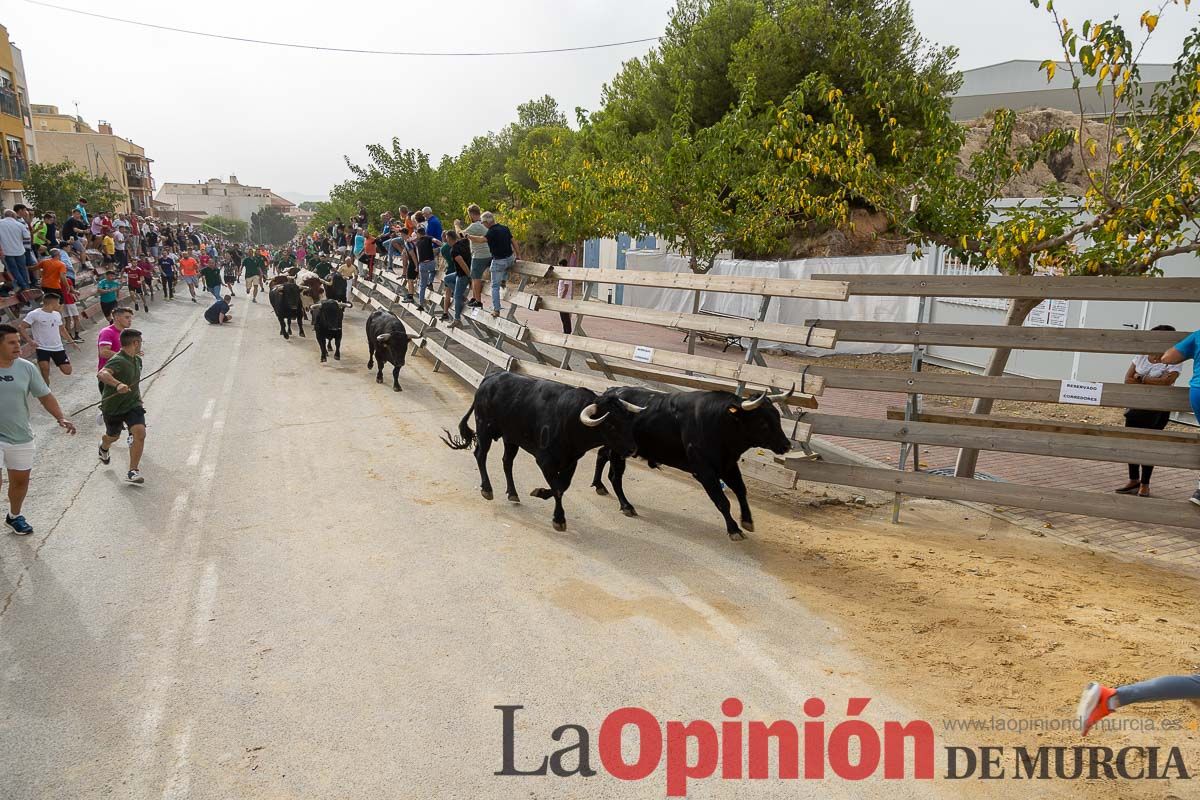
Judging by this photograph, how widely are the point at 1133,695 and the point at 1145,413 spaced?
19.3 feet

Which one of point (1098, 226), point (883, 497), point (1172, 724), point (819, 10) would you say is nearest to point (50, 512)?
point (883, 497)

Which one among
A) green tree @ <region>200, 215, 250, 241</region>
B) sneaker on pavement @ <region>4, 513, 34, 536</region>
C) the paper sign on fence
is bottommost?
sneaker on pavement @ <region>4, 513, 34, 536</region>

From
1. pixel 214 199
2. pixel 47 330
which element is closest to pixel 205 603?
pixel 47 330

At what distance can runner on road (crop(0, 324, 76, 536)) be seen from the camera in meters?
6.51

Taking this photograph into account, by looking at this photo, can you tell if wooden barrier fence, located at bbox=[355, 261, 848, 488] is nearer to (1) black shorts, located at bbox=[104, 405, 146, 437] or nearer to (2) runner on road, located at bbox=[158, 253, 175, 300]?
(1) black shorts, located at bbox=[104, 405, 146, 437]

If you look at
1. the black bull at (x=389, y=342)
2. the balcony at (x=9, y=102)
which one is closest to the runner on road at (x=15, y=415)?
the black bull at (x=389, y=342)

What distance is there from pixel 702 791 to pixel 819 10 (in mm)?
24433

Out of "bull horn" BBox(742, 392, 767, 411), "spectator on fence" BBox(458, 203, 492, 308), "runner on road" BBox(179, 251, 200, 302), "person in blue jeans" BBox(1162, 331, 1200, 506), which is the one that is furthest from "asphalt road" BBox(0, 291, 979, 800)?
"runner on road" BBox(179, 251, 200, 302)

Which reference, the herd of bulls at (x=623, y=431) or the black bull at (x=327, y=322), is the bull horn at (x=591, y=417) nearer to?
the herd of bulls at (x=623, y=431)

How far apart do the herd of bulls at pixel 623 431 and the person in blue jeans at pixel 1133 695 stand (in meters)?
3.58

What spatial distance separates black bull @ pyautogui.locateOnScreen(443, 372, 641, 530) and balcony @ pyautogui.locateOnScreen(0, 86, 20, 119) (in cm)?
3803

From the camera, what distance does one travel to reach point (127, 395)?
837 cm

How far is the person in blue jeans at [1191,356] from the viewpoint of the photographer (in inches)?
232

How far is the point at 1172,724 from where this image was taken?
4238 mm
